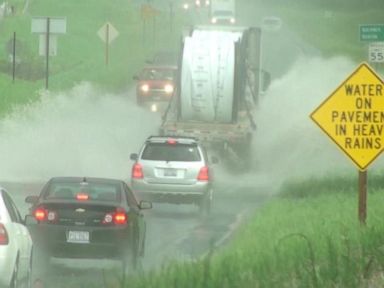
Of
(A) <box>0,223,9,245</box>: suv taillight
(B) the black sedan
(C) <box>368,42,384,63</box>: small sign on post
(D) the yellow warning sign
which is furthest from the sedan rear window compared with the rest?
(C) <box>368,42,384,63</box>: small sign on post

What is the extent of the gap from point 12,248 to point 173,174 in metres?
18.0

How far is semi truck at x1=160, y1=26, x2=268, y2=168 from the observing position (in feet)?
144

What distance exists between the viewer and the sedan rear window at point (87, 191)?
2259 centimetres

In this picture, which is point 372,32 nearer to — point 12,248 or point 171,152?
point 171,152

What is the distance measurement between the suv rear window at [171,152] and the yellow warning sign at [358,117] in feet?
48.5

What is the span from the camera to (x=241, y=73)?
44750 mm

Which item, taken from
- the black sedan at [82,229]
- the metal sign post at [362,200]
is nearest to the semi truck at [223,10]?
the black sedan at [82,229]

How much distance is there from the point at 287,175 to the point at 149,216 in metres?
15.5

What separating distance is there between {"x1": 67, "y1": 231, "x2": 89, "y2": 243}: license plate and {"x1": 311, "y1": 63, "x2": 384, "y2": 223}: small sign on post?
12.8 feet

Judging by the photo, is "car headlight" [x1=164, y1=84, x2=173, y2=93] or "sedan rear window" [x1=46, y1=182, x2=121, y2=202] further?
"car headlight" [x1=164, y1=84, x2=173, y2=93]

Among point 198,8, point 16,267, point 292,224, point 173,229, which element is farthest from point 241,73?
point 198,8

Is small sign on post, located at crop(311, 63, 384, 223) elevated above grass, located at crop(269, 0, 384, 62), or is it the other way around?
grass, located at crop(269, 0, 384, 62)

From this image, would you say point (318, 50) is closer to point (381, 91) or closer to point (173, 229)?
point (173, 229)

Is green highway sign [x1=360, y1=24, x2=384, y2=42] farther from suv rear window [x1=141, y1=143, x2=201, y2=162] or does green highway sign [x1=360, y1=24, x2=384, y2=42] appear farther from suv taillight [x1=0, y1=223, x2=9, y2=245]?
suv taillight [x1=0, y1=223, x2=9, y2=245]
